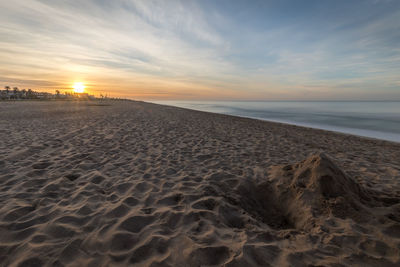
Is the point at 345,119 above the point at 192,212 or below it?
above

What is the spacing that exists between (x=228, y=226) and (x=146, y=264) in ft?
3.95

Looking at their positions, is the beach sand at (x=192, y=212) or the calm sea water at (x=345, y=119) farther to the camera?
the calm sea water at (x=345, y=119)

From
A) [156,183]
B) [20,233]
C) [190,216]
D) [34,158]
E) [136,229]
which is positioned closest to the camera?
[20,233]

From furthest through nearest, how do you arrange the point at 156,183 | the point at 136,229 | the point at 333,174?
the point at 156,183
the point at 333,174
the point at 136,229

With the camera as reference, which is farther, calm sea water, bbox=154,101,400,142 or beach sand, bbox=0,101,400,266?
calm sea water, bbox=154,101,400,142

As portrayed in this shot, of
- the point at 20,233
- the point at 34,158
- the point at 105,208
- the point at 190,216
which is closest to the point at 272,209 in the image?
the point at 190,216

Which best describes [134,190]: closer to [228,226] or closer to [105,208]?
[105,208]

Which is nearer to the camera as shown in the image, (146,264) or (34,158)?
(146,264)

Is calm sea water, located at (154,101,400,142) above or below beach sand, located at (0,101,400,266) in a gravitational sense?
above

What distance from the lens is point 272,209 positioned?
3424mm

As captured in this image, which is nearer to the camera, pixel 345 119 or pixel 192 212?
pixel 192 212

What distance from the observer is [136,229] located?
2.57 meters

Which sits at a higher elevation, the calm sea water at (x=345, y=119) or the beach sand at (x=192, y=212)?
the calm sea water at (x=345, y=119)

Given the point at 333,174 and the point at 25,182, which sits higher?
the point at 333,174
